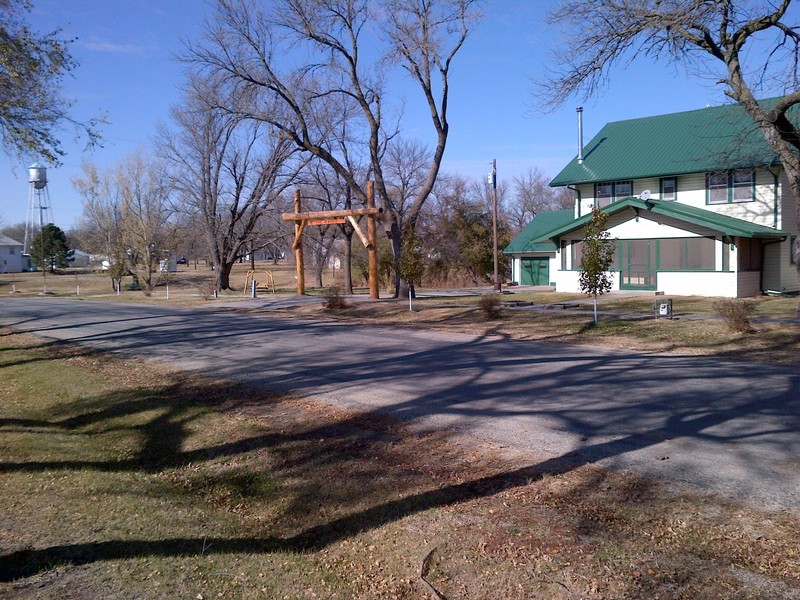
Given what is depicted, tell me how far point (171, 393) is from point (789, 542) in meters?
8.91

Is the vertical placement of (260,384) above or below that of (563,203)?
below

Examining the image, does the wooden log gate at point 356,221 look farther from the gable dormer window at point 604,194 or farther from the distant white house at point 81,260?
the distant white house at point 81,260

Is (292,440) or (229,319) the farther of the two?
(229,319)

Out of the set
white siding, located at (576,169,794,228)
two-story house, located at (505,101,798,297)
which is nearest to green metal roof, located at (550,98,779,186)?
two-story house, located at (505,101,798,297)

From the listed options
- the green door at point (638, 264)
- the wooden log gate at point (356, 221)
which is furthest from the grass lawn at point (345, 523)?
the green door at point (638, 264)

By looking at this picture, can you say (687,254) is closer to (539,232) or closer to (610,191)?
(610,191)

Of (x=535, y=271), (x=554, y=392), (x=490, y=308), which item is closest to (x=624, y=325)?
(x=490, y=308)

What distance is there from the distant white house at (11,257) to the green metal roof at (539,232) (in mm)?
74877

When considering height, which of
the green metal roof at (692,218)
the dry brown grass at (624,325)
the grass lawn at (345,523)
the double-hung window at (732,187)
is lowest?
the grass lawn at (345,523)

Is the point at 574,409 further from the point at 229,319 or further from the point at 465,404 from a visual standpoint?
the point at 229,319

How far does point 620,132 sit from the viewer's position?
35.2m

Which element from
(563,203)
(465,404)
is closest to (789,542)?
(465,404)

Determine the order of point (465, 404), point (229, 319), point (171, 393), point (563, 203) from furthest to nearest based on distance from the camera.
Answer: point (563, 203), point (229, 319), point (171, 393), point (465, 404)

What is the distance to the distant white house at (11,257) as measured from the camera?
91.3m
